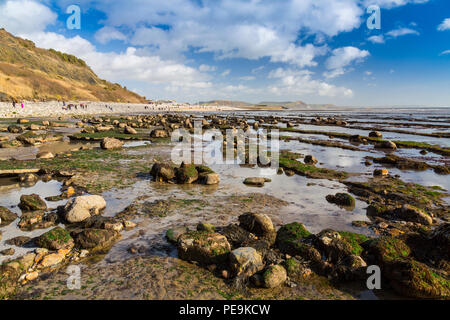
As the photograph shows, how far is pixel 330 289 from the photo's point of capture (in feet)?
18.7

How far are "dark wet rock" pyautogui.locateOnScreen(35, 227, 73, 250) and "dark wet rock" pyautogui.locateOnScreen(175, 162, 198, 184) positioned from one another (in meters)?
6.88

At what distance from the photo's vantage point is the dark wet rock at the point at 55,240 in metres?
6.58

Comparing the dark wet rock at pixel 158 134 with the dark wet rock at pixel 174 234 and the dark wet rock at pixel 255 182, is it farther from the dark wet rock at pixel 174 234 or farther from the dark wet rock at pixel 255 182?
the dark wet rock at pixel 174 234

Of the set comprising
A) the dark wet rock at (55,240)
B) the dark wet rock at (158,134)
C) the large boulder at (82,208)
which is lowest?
the dark wet rock at (55,240)

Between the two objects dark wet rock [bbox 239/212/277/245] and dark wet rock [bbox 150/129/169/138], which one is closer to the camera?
dark wet rock [bbox 239/212/277/245]

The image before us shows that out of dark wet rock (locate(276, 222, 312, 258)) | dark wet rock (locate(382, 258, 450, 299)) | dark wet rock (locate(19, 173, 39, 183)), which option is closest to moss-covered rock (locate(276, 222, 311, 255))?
dark wet rock (locate(276, 222, 312, 258))

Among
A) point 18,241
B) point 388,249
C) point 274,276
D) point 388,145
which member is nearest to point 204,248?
point 274,276

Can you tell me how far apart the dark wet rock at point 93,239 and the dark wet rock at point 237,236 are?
11.0 ft

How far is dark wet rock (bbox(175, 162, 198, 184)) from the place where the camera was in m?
13.4

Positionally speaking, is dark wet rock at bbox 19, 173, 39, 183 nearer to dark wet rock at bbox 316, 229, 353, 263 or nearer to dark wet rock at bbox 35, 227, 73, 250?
dark wet rock at bbox 35, 227, 73, 250

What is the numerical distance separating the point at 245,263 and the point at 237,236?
1376 millimetres

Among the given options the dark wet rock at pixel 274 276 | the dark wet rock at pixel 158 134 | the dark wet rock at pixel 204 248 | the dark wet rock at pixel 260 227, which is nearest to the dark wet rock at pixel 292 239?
the dark wet rock at pixel 260 227
